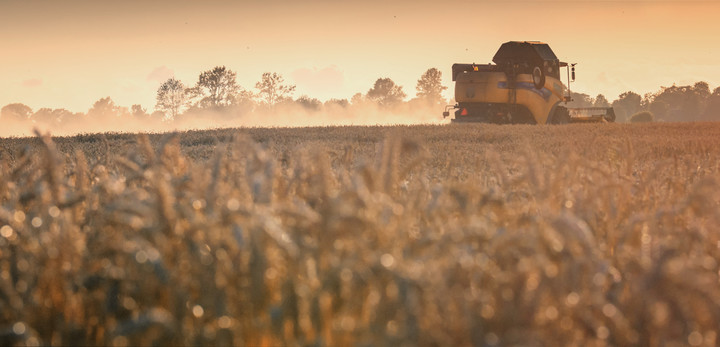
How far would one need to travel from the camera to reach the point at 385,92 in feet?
374

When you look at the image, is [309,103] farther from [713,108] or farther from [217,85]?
[713,108]

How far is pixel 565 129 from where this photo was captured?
1962 centimetres

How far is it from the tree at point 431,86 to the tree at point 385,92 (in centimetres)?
415

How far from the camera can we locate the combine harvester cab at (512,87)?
91.5ft

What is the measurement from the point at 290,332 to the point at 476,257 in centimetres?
74

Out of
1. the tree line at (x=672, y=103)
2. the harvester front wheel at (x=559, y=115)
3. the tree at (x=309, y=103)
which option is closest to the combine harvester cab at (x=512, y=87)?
the harvester front wheel at (x=559, y=115)

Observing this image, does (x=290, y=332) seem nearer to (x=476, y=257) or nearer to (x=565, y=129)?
(x=476, y=257)

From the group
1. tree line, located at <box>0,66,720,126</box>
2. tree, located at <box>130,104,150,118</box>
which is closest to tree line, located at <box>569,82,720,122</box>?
tree line, located at <box>0,66,720,126</box>

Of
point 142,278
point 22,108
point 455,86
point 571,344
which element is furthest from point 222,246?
point 22,108

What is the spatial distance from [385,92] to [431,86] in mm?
8061

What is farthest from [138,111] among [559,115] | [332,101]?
[559,115]

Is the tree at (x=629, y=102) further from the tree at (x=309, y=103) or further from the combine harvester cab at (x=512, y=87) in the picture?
the combine harvester cab at (x=512, y=87)

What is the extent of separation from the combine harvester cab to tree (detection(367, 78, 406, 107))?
8346 cm

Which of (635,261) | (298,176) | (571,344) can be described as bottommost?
(571,344)
